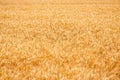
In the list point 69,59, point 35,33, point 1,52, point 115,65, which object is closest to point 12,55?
point 1,52

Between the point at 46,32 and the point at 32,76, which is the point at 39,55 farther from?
the point at 46,32

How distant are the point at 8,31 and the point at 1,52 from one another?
9.29 feet

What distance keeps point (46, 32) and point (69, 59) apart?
10.1ft

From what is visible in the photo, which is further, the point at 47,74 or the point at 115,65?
the point at 115,65

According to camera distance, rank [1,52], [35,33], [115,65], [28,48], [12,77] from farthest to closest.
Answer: [35,33], [28,48], [1,52], [115,65], [12,77]

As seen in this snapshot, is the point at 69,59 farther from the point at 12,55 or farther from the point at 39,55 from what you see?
the point at 12,55

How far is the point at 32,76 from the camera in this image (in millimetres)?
3148

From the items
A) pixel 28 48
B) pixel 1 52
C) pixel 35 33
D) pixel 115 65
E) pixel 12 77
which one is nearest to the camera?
pixel 12 77

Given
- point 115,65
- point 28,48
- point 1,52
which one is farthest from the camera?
point 28,48

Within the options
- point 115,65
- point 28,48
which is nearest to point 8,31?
point 28,48

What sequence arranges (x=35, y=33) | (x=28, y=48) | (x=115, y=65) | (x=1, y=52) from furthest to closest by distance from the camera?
(x=35, y=33), (x=28, y=48), (x=1, y=52), (x=115, y=65)

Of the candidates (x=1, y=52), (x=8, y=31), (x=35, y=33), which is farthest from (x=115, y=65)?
(x=8, y=31)

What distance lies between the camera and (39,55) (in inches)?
166

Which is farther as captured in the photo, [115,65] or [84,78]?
[115,65]
